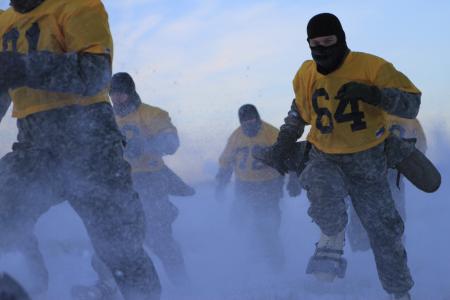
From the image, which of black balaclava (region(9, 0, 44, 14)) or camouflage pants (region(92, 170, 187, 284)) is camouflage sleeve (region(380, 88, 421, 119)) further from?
camouflage pants (region(92, 170, 187, 284))

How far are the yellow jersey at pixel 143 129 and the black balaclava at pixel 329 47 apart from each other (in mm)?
3322

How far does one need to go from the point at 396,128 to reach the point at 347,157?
425 centimetres

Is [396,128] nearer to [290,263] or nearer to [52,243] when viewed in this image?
[290,263]

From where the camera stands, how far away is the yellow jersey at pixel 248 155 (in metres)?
11.0

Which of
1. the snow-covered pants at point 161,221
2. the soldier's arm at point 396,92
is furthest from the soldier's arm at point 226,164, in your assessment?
the soldier's arm at point 396,92

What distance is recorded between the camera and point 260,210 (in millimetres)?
11008

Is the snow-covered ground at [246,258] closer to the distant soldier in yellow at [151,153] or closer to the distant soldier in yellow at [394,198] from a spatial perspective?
the distant soldier in yellow at [394,198]

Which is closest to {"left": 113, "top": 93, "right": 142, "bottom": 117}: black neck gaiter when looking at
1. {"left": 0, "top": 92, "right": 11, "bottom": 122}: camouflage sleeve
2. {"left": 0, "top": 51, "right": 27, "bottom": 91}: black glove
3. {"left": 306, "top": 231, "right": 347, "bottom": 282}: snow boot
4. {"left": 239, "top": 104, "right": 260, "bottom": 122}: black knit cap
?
{"left": 239, "top": 104, "right": 260, "bottom": 122}: black knit cap

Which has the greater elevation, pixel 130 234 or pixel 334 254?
pixel 334 254

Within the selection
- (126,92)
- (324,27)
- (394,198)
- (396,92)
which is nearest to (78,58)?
(324,27)

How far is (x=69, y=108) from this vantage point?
4.39 metres

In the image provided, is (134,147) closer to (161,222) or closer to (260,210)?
(161,222)

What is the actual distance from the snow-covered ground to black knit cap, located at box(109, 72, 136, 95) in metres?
1.98

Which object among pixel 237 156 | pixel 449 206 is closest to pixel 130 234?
pixel 237 156
